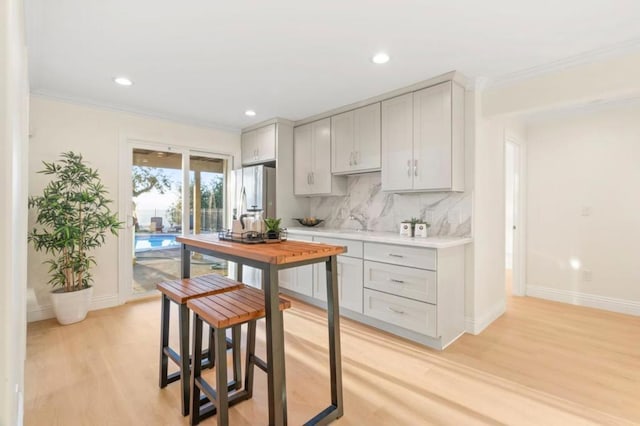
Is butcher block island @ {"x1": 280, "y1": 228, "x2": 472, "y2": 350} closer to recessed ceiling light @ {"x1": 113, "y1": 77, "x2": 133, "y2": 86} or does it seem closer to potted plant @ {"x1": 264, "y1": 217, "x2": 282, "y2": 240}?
potted plant @ {"x1": 264, "y1": 217, "x2": 282, "y2": 240}

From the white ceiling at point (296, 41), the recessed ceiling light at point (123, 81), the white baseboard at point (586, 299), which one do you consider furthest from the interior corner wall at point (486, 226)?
the recessed ceiling light at point (123, 81)

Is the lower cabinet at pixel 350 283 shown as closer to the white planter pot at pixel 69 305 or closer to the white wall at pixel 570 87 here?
the white wall at pixel 570 87

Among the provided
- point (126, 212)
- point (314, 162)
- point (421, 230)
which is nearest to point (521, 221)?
point (421, 230)

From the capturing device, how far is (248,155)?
15.4 ft

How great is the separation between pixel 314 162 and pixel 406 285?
2078 millimetres

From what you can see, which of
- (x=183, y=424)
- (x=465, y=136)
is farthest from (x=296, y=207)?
(x=183, y=424)

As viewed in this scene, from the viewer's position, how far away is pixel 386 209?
3732mm

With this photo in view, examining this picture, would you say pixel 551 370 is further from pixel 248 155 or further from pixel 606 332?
pixel 248 155

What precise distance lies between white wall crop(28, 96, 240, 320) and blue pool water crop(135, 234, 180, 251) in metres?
0.31

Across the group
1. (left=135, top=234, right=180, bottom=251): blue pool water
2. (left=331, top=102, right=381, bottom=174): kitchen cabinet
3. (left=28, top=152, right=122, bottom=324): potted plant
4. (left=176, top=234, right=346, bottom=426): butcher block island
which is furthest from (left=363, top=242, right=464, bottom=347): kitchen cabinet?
(left=28, top=152, right=122, bottom=324): potted plant

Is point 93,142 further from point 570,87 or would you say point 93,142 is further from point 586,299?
point 586,299

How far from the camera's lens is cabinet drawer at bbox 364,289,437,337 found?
8.66 feet

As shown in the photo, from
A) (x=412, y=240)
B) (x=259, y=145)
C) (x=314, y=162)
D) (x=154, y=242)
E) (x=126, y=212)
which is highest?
(x=259, y=145)

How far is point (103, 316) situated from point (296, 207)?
260 centimetres
